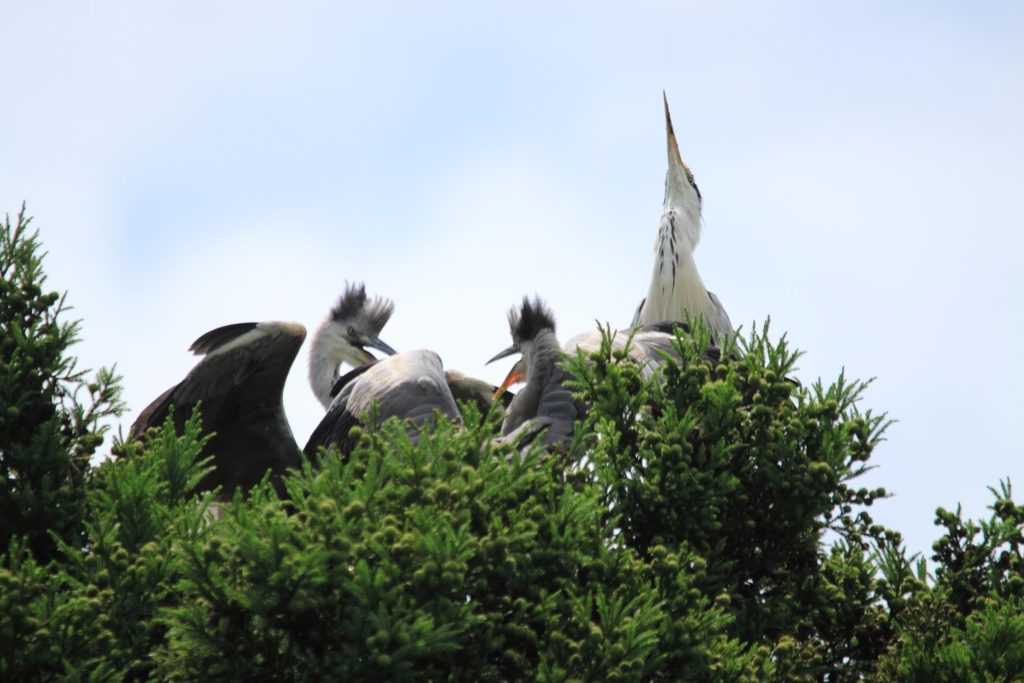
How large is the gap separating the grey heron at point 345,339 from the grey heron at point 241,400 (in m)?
2.45

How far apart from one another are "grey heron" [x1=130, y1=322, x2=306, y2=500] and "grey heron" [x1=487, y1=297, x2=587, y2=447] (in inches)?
65.9

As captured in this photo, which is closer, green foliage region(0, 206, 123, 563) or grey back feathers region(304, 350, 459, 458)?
green foliage region(0, 206, 123, 563)

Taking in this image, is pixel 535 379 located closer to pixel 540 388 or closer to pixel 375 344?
pixel 540 388

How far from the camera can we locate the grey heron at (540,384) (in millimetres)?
6695

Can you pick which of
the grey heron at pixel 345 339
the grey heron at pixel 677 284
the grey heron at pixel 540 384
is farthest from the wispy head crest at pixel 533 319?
the grey heron at pixel 345 339

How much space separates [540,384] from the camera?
7215 mm

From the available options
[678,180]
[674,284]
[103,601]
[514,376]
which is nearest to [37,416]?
[103,601]

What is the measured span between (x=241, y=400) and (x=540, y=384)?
7.74 feet

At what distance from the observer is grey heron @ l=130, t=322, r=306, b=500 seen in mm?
7602

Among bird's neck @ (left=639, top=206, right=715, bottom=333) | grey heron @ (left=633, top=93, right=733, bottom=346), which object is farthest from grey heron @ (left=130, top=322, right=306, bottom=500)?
bird's neck @ (left=639, top=206, right=715, bottom=333)

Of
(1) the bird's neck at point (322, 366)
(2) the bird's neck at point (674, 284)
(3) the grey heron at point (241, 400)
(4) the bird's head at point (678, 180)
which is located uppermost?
(4) the bird's head at point (678, 180)

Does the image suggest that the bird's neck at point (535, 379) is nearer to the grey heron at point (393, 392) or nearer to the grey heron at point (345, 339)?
the grey heron at point (393, 392)

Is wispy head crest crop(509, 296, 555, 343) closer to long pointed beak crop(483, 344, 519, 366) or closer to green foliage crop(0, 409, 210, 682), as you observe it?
long pointed beak crop(483, 344, 519, 366)

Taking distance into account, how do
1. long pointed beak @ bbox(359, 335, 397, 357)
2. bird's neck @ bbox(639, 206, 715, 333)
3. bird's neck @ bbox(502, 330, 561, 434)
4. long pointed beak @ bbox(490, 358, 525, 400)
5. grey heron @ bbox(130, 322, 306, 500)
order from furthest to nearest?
long pointed beak @ bbox(359, 335, 397, 357), bird's neck @ bbox(639, 206, 715, 333), long pointed beak @ bbox(490, 358, 525, 400), grey heron @ bbox(130, 322, 306, 500), bird's neck @ bbox(502, 330, 561, 434)
